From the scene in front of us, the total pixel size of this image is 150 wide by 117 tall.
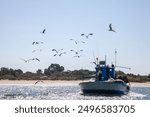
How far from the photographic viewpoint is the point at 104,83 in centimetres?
7338

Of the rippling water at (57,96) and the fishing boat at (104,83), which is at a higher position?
the fishing boat at (104,83)

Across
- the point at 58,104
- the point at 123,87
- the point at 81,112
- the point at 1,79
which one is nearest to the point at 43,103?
the point at 58,104

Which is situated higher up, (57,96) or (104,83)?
(104,83)

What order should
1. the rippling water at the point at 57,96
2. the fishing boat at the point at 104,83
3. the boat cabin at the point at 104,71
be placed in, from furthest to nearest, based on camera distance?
the boat cabin at the point at 104,71
the fishing boat at the point at 104,83
the rippling water at the point at 57,96

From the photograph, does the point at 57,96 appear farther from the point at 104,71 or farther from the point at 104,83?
the point at 104,71

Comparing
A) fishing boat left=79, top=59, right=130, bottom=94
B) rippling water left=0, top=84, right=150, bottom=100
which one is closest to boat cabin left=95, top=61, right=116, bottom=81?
fishing boat left=79, top=59, right=130, bottom=94

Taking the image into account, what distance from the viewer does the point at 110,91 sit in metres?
73.9

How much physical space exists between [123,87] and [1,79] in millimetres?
104449

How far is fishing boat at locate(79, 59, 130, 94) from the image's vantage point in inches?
2901

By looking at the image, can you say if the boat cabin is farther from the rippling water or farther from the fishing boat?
the rippling water

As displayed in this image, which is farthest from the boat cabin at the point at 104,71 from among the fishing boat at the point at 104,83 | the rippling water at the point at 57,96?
the rippling water at the point at 57,96

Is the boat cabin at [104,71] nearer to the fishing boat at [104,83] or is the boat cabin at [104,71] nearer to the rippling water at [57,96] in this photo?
the fishing boat at [104,83]

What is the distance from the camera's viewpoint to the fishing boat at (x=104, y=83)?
73.7 meters

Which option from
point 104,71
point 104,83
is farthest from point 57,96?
point 104,71
